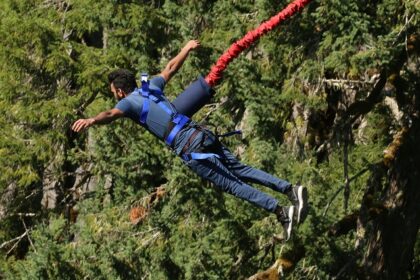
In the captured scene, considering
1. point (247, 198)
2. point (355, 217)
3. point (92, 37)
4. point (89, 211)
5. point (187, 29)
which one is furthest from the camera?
point (92, 37)

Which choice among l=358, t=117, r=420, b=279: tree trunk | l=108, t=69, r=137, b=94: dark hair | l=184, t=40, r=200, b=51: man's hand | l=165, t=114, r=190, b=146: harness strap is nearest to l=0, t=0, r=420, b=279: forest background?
l=358, t=117, r=420, b=279: tree trunk

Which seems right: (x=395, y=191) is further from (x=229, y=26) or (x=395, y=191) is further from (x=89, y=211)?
(x=89, y=211)

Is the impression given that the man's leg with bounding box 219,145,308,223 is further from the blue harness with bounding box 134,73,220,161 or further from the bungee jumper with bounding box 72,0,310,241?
the blue harness with bounding box 134,73,220,161

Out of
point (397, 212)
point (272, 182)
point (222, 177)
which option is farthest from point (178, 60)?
point (397, 212)

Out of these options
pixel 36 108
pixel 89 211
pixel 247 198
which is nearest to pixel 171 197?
pixel 89 211

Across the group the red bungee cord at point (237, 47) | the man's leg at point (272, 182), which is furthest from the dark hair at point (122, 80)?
the man's leg at point (272, 182)

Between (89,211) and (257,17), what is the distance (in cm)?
331

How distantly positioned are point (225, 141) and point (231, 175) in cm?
410

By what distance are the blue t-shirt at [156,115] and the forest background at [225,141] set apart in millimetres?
2382

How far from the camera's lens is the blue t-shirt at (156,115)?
27.3 ft

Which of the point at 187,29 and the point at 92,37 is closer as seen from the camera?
the point at 187,29

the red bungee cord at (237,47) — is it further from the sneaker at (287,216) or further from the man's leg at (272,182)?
the sneaker at (287,216)

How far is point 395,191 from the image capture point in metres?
11.4

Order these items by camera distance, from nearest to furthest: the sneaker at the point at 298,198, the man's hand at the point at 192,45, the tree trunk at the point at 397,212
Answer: the sneaker at the point at 298,198
the man's hand at the point at 192,45
the tree trunk at the point at 397,212
